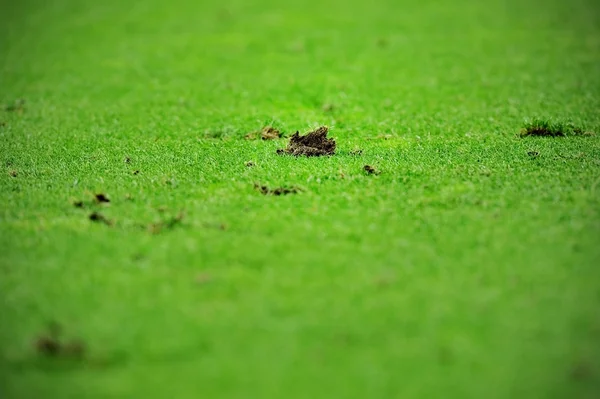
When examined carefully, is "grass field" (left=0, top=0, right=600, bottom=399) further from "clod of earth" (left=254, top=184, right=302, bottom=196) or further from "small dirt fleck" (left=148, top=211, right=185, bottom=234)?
"clod of earth" (left=254, top=184, right=302, bottom=196)

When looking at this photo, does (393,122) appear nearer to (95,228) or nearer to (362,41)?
(95,228)

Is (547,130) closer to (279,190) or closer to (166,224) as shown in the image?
(279,190)

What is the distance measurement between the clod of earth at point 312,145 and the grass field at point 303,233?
265 mm

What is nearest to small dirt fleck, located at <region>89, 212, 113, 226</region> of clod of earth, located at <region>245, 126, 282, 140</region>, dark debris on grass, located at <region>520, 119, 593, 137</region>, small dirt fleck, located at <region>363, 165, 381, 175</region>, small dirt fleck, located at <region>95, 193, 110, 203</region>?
small dirt fleck, located at <region>95, 193, 110, 203</region>

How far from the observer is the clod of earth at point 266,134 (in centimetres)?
1377

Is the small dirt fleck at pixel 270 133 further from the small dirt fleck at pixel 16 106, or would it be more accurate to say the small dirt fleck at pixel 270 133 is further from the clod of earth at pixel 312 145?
the small dirt fleck at pixel 16 106

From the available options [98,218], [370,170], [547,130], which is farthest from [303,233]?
[547,130]

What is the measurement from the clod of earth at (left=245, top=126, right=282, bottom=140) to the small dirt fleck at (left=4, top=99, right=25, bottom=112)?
6.33 meters

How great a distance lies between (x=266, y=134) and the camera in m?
A: 13.8

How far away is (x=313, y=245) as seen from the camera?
28.9ft

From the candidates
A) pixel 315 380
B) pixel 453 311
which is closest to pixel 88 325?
pixel 315 380

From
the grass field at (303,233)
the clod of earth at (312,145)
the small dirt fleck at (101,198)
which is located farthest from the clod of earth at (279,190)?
the small dirt fleck at (101,198)

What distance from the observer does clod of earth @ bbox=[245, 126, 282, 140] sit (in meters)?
13.8

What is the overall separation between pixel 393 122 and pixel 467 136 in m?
1.83
